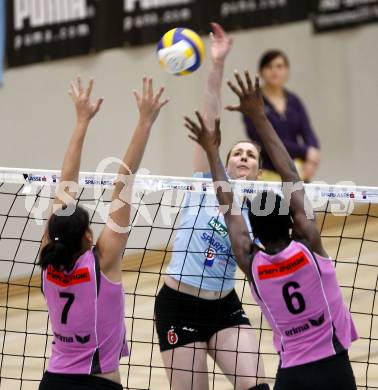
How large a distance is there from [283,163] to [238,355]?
52.5 inches

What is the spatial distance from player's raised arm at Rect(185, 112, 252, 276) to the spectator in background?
4.76 metres

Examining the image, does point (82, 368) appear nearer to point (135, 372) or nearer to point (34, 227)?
point (135, 372)

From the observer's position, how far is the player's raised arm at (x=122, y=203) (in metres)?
4.75

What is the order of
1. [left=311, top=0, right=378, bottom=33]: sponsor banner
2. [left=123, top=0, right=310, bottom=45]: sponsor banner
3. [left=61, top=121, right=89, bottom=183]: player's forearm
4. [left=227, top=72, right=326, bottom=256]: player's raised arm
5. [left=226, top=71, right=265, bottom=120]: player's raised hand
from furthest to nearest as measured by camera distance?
1. [left=311, top=0, right=378, bottom=33]: sponsor banner
2. [left=123, top=0, right=310, bottom=45]: sponsor banner
3. [left=61, top=121, right=89, bottom=183]: player's forearm
4. [left=226, top=71, right=265, bottom=120]: player's raised hand
5. [left=227, top=72, right=326, bottom=256]: player's raised arm

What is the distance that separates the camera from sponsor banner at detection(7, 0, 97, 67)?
33.2ft

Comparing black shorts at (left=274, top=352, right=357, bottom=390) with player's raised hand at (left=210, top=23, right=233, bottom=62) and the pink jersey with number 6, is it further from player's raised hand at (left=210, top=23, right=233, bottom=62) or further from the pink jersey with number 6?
player's raised hand at (left=210, top=23, right=233, bottom=62)

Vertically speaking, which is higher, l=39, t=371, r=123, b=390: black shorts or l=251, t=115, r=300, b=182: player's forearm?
l=251, t=115, r=300, b=182: player's forearm

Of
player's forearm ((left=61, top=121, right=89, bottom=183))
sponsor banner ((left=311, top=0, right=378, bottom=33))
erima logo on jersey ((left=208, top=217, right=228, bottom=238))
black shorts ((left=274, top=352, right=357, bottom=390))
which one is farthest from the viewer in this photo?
sponsor banner ((left=311, top=0, right=378, bottom=33))

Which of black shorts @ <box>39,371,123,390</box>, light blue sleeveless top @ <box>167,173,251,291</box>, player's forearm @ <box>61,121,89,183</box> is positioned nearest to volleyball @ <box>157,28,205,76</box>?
light blue sleeveless top @ <box>167,173,251,291</box>

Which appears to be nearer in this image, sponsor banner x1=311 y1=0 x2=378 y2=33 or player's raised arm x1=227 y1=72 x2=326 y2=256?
player's raised arm x1=227 y1=72 x2=326 y2=256

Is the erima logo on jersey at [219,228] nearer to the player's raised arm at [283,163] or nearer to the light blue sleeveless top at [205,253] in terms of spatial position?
the light blue sleeveless top at [205,253]

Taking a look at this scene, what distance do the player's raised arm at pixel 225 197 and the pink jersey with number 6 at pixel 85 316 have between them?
1.83 ft

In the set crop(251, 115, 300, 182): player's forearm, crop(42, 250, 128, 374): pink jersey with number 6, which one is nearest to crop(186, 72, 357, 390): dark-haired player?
crop(251, 115, 300, 182): player's forearm

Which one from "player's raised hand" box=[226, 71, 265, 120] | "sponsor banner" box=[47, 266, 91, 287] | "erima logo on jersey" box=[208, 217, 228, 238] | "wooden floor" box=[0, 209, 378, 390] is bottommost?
"wooden floor" box=[0, 209, 378, 390]
